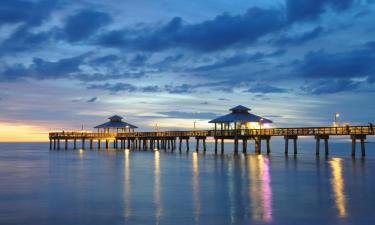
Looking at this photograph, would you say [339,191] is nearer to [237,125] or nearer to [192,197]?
[192,197]

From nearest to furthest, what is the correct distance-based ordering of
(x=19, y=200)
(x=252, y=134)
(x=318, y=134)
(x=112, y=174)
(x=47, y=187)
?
(x=19, y=200) < (x=47, y=187) < (x=112, y=174) < (x=318, y=134) < (x=252, y=134)

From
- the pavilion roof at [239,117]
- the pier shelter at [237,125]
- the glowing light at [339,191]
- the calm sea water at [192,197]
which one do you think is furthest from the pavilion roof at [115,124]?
the glowing light at [339,191]

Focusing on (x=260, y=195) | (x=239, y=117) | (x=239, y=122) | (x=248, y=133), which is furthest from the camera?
(x=239, y=117)

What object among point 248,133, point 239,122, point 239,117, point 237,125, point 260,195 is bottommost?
point 260,195

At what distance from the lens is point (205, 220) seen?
20938 millimetres

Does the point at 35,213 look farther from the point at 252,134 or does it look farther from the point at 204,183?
the point at 252,134

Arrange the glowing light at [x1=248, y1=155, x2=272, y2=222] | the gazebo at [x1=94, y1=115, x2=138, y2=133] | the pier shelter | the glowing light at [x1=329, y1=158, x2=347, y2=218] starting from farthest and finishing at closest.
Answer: the gazebo at [x1=94, y1=115, x2=138, y2=133], the pier shelter, the glowing light at [x1=329, y1=158, x2=347, y2=218], the glowing light at [x1=248, y1=155, x2=272, y2=222]

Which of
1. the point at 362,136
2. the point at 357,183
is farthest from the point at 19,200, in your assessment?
the point at 362,136

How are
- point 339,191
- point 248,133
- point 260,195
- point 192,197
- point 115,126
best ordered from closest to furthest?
point 192,197, point 260,195, point 339,191, point 248,133, point 115,126

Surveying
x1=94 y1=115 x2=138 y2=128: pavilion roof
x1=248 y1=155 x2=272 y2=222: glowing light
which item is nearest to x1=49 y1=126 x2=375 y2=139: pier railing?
x1=94 y1=115 x2=138 y2=128: pavilion roof

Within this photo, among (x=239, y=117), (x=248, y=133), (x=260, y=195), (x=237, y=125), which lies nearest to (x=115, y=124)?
(x=239, y=117)

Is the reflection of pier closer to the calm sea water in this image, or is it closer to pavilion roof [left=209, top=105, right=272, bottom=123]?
pavilion roof [left=209, top=105, right=272, bottom=123]

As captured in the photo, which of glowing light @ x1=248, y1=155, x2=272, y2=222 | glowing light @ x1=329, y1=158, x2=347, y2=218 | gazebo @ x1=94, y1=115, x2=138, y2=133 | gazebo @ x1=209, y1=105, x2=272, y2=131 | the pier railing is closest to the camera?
glowing light @ x1=248, y1=155, x2=272, y2=222

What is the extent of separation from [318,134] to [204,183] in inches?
1130
